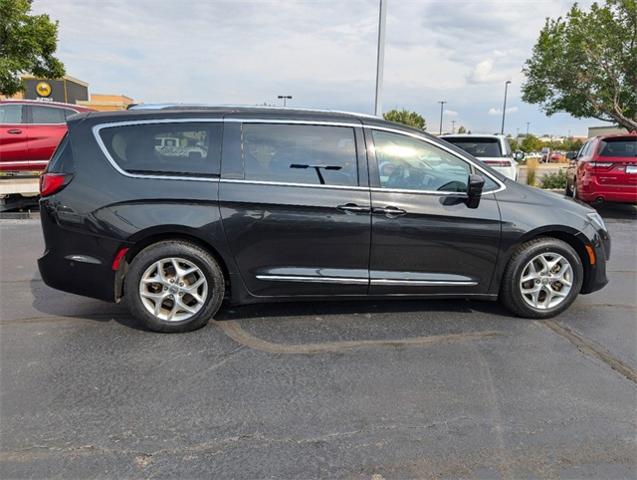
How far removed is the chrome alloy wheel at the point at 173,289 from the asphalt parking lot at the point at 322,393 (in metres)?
0.21

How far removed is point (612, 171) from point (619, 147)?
0.52 meters

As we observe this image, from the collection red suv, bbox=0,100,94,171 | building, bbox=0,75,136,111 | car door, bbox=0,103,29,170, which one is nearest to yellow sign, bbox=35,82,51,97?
building, bbox=0,75,136,111

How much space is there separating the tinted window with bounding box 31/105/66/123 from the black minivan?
23.7 feet

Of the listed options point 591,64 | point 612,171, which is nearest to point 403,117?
point 591,64

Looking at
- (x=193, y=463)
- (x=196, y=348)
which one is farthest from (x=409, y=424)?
(x=196, y=348)

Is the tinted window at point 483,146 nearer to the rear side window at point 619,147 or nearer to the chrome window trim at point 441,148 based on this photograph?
the rear side window at point 619,147

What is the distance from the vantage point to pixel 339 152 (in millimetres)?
3932

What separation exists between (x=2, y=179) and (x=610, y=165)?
1200 centimetres

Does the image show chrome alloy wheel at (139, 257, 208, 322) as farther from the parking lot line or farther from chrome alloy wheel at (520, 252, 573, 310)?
chrome alloy wheel at (520, 252, 573, 310)

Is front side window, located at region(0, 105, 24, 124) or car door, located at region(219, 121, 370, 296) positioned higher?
front side window, located at region(0, 105, 24, 124)

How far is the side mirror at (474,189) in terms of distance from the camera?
3904mm

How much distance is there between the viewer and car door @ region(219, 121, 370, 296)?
379cm

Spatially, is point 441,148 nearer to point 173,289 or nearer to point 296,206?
point 296,206

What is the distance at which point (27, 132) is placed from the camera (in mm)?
9805
